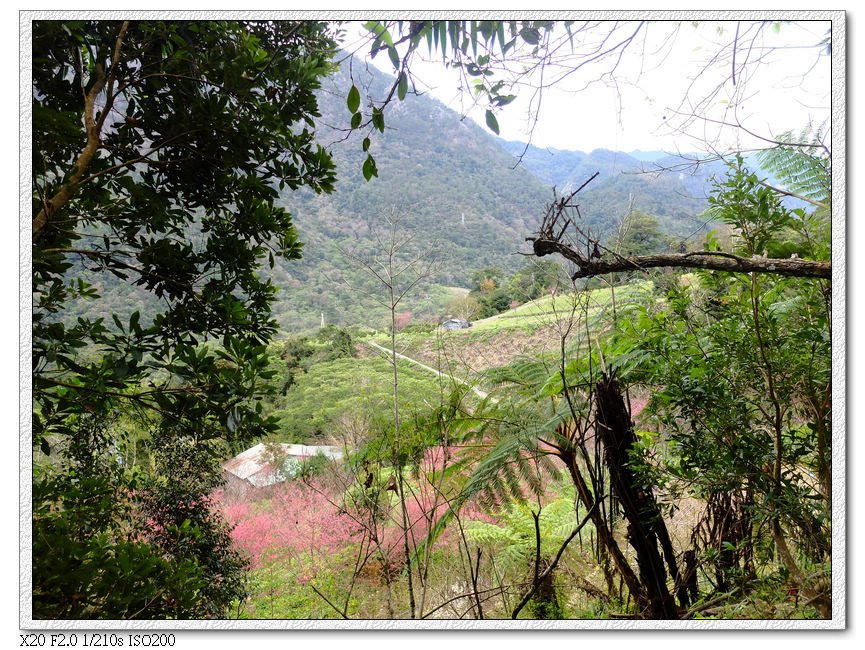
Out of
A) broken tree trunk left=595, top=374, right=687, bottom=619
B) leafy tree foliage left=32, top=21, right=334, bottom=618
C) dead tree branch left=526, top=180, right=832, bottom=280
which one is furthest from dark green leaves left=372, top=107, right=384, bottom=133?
broken tree trunk left=595, top=374, right=687, bottom=619

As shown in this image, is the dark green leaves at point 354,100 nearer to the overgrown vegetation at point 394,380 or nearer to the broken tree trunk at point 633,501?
the overgrown vegetation at point 394,380

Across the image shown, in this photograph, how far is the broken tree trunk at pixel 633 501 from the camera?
129 centimetres

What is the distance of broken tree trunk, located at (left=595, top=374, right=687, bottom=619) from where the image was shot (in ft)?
4.23

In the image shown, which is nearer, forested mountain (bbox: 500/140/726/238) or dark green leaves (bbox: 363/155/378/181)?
dark green leaves (bbox: 363/155/378/181)

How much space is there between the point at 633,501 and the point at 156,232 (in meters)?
1.49

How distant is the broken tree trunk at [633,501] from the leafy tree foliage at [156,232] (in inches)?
34.5

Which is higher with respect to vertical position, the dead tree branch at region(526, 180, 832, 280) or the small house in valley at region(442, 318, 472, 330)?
the dead tree branch at region(526, 180, 832, 280)

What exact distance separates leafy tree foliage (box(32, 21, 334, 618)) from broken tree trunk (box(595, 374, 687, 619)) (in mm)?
876

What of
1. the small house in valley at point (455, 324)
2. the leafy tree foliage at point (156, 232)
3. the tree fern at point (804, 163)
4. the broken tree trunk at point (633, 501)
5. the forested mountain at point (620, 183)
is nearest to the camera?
the leafy tree foliage at point (156, 232)

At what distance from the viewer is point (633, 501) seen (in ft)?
4.26

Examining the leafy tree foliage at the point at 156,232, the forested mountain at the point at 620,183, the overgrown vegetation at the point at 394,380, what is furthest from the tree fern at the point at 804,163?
the leafy tree foliage at the point at 156,232

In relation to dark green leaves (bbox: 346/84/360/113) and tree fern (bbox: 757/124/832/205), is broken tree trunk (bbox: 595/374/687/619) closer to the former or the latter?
tree fern (bbox: 757/124/832/205)
